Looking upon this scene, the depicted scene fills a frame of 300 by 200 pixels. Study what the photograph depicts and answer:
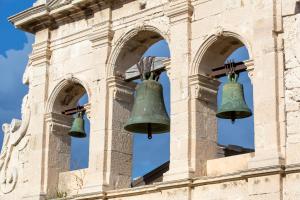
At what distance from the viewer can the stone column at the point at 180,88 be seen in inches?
537

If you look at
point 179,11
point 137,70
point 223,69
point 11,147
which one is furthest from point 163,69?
point 11,147

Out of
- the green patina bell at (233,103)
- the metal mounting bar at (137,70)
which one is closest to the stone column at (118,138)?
the metal mounting bar at (137,70)

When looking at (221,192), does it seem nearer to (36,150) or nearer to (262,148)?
(262,148)

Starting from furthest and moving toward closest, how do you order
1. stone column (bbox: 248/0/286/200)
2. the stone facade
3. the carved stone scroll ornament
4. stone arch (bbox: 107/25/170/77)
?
the carved stone scroll ornament, stone arch (bbox: 107/25/170/77), the stone facade, stone column (bbox: 248/0/286/200)

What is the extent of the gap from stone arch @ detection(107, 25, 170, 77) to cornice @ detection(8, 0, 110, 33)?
2.87 feet

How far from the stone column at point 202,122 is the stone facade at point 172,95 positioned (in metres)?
0.02

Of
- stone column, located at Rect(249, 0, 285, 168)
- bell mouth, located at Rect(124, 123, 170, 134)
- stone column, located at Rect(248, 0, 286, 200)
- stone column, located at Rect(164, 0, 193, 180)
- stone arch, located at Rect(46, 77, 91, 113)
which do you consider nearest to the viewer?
stone column, located at Rect(248, 0, 286, 200)

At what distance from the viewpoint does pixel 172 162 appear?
45.3 feet

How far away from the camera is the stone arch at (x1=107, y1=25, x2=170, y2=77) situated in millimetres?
15000

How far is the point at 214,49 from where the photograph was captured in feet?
46.2

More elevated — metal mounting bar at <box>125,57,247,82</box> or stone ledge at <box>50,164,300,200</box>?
metal mounting bar at <box>125,57,247,82</box>

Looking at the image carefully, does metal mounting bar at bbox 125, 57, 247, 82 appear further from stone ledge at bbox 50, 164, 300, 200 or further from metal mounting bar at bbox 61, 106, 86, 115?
stone ledge at bbox 50, 164, 300, 200

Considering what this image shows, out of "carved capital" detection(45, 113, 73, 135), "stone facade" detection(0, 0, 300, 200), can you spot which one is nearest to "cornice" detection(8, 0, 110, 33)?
"stone facade" detection(0, 0, 300, 200)

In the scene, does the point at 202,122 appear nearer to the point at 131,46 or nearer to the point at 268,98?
the point at 268,98
